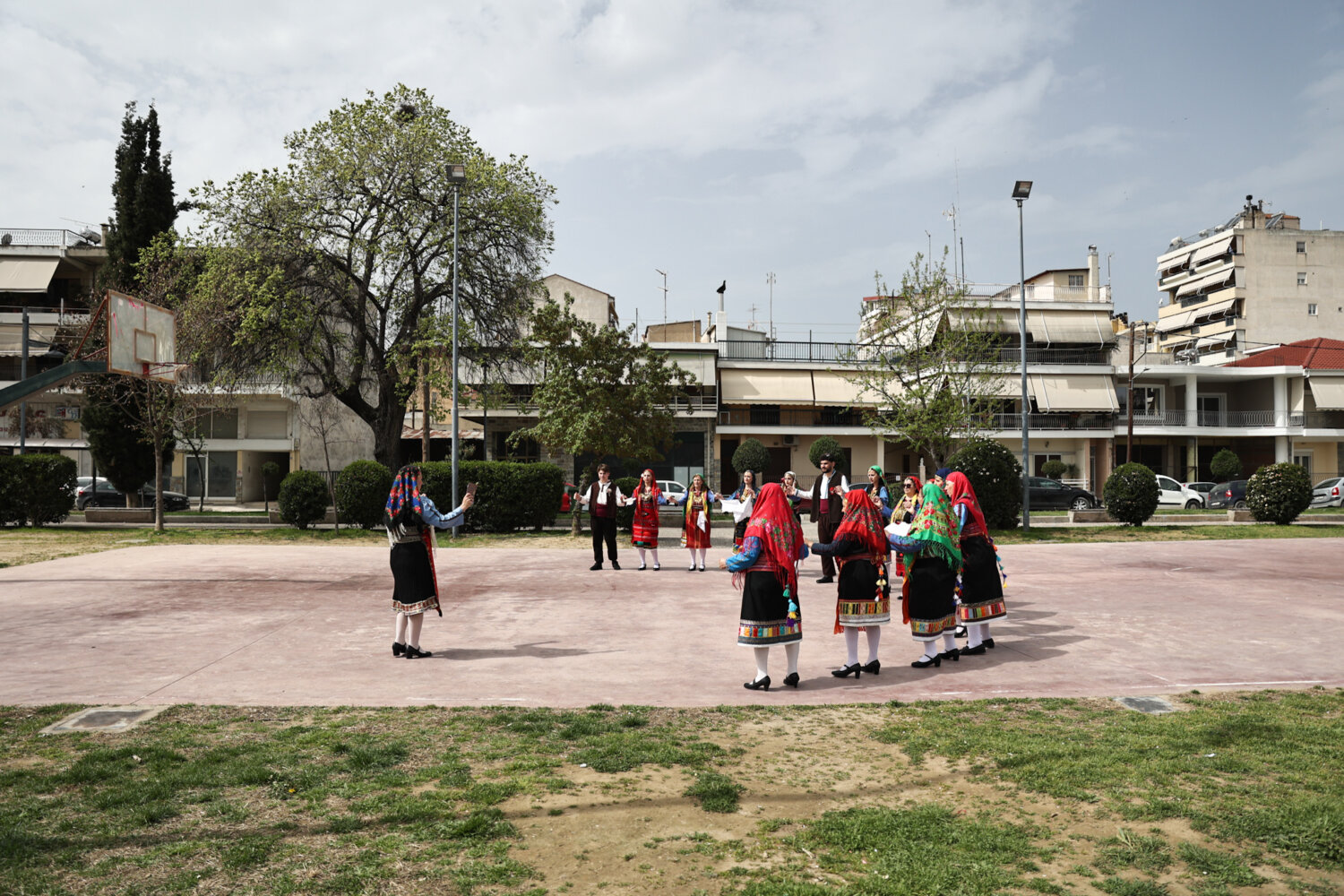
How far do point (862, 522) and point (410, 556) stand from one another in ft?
13.8

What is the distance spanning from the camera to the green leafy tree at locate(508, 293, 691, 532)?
23562 millimetres

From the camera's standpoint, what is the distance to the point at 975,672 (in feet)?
26.8

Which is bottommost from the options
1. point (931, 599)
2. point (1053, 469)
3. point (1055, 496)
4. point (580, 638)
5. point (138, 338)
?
point (580, 638)

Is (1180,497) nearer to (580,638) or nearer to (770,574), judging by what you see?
(580,638)

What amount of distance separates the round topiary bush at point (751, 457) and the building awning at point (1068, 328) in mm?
16912

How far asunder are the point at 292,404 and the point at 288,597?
35610 millimetres

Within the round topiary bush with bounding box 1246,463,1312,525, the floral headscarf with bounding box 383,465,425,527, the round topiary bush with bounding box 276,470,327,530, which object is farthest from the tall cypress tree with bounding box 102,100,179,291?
the round topiary bush with bounding box 1246,463,1312,525

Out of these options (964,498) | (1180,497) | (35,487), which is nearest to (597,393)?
(964,498)

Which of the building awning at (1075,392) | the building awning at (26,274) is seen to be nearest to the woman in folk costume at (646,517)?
the building awning at (1075,392)

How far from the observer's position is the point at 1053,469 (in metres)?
44.9

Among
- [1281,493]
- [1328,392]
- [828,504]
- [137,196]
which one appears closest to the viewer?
[828,504]

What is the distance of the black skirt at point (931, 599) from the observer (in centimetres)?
822

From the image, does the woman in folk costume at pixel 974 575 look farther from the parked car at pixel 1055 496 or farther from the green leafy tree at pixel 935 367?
the parked car at pixel 1055 496

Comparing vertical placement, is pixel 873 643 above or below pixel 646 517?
below
